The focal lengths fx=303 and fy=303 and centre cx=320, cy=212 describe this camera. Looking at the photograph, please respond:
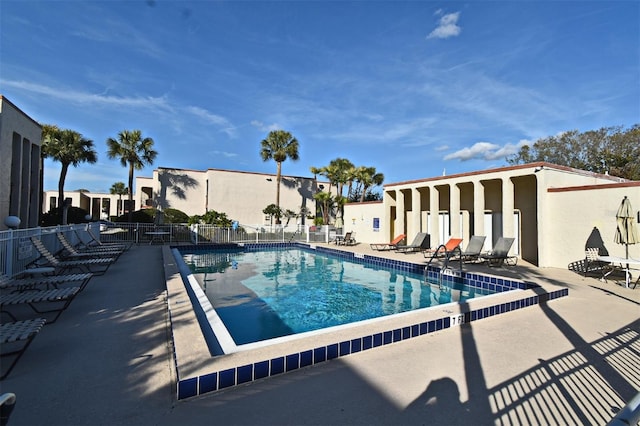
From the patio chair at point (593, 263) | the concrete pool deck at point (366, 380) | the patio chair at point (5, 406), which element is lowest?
the concrete pool deck at point (366, 380)

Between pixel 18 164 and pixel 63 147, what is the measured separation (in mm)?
8921

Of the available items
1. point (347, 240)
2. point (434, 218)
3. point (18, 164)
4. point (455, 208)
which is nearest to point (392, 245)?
point (434, 218)

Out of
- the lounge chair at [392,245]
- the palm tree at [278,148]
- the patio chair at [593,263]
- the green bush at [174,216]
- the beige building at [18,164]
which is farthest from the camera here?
the palm tree at [278,148]

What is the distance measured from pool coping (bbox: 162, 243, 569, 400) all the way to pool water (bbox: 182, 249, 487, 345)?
140 cm

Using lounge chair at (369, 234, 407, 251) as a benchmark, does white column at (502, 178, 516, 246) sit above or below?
above

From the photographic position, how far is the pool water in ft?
18.7

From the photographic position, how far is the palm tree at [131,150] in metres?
22.4

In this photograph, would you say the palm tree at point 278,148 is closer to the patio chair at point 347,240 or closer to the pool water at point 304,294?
the patio chair at point 347,240

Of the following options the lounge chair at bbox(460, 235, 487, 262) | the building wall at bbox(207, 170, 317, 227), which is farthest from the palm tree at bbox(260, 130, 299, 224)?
the lounge chair at bbox(460, 235, 487, 262)

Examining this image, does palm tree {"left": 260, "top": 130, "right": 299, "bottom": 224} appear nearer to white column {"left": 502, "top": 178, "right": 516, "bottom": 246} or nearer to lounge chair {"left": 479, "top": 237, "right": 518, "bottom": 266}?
white column {"left": 502, "top": 178, "right": 516, "bottom": 246}

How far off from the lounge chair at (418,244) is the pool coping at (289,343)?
8.56 meters

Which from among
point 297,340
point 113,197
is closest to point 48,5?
point 297,340

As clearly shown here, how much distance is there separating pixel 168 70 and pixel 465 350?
660 inches

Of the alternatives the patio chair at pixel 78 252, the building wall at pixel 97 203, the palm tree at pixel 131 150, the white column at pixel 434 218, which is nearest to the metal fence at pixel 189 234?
the patio chair at pixel 78 252
